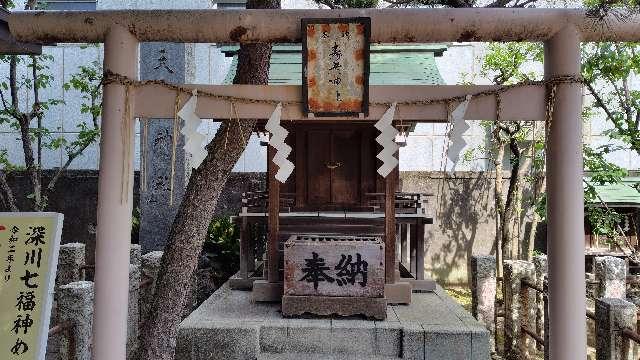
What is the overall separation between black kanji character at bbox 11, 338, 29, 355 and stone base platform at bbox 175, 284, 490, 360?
3.26 meters

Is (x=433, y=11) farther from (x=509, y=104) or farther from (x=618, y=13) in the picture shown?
(x=618, y=13)

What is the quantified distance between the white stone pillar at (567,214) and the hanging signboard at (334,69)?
136cm

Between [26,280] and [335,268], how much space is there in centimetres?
420

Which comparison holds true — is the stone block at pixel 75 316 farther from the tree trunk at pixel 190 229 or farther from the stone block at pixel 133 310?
the stone block at pixel 133 310

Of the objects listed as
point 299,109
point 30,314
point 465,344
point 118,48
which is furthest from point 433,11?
point 465,344

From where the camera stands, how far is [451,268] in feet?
44.0

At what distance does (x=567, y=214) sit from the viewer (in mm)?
3170

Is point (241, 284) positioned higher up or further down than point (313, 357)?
higher up

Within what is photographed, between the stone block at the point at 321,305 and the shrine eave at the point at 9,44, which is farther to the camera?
the stone block at the point at 321,305

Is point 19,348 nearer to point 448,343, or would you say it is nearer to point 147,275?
point 147,275

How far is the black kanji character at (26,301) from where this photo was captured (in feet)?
9.84

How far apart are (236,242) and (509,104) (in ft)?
29.5

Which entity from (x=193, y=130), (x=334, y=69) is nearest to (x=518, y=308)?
(x=334, y=69)

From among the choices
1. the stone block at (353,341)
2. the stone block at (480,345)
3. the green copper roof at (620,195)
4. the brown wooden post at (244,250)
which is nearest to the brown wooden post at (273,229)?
the brown wooden post at (244,250)
